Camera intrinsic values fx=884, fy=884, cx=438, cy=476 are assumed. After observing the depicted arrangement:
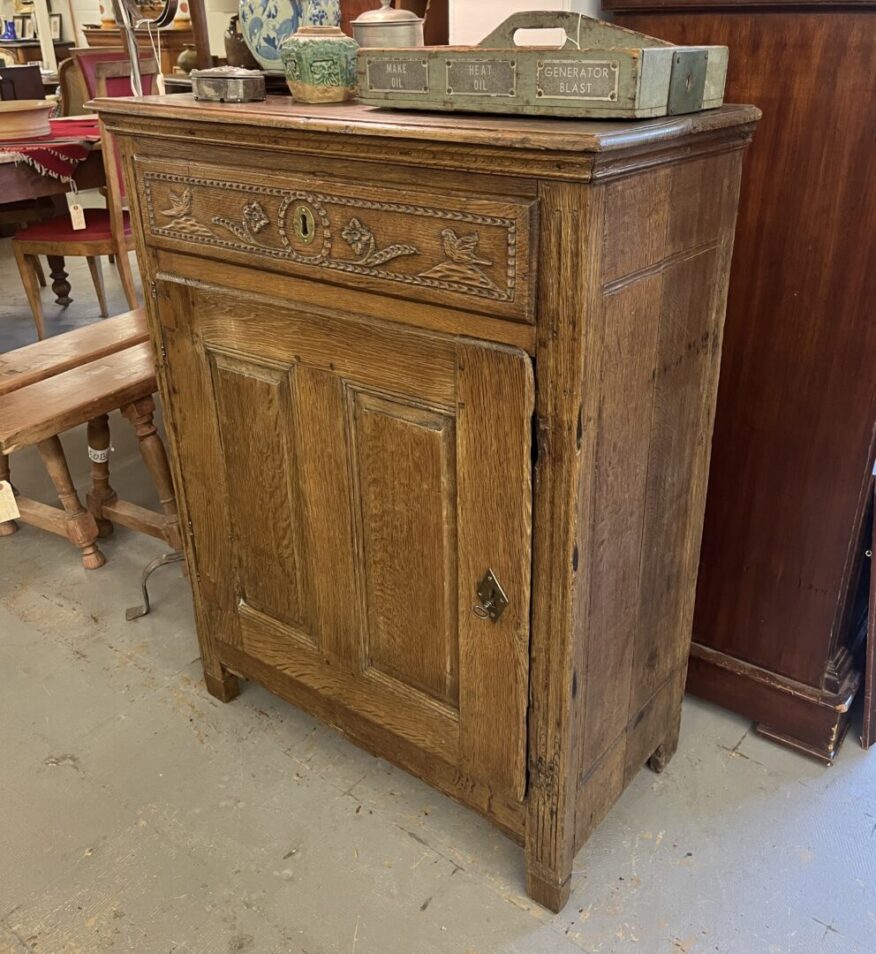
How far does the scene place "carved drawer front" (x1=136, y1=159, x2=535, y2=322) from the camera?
1035mm

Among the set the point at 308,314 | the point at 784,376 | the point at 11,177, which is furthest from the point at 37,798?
the point at 11,177

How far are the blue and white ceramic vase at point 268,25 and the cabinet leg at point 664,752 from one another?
4.50ft

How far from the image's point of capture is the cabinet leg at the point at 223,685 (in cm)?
186

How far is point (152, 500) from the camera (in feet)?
9.15

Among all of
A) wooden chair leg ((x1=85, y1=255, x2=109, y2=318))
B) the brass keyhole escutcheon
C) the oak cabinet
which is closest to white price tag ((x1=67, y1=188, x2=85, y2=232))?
wooden chair leg ((x1=85, y1=255, x2=109, y2=318))

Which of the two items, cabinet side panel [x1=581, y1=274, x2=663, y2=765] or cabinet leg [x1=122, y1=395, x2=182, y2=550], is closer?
cabinet side panel [x1=581, y1=274, x2=663, y2=765]

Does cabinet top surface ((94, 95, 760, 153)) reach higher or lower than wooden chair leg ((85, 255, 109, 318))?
higher

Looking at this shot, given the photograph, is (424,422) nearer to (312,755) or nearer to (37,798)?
(312,755)

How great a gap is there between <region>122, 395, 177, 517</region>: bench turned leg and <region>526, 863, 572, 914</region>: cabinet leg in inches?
56.3

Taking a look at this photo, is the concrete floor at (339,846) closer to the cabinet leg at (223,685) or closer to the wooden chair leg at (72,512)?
the cabinet leg at (223,685)

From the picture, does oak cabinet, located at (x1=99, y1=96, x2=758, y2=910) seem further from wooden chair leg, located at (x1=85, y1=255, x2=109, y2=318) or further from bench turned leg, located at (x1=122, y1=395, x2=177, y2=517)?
wooden chair leg, located at (x1=85, y1=255, x2=109, y2=318)

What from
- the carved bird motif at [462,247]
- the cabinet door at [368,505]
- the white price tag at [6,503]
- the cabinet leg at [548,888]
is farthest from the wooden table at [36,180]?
the cabinet leg at [548,888]

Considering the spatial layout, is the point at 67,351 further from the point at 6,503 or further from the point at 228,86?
the point at 228,86

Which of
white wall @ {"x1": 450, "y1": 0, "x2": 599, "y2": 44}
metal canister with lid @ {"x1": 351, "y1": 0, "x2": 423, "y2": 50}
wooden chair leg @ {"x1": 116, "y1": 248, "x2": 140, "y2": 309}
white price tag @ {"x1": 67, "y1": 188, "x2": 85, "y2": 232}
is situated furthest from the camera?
wooden chair leg @ {"x1": 116, "y1": 248, "x2": 140, "y2": 309}
